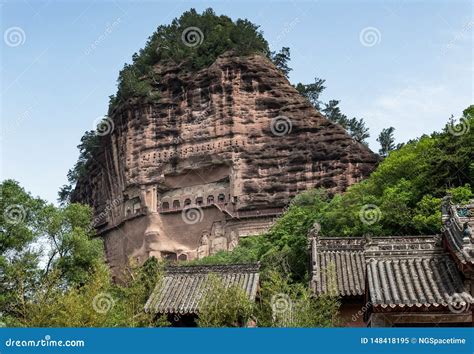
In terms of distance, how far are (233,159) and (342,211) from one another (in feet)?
72.0

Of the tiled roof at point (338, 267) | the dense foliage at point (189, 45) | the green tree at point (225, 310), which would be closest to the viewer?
the green tree at point (225, 310)

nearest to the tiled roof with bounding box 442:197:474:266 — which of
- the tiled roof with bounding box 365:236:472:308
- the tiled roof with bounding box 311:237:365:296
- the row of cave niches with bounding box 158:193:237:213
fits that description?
the tiled roof with bounding box 365:236:472:308

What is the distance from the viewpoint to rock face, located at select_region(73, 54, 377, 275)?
1989 inches

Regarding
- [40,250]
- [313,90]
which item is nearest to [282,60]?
[313,90]

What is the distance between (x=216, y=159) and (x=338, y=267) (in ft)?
113

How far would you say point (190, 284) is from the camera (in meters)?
17.4

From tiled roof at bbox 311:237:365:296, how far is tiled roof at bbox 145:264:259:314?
1.62 metres

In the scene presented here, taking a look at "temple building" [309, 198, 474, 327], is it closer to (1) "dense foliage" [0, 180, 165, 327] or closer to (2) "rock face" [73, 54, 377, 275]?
(1) "dense foliage" [0, 180, 165, 327]

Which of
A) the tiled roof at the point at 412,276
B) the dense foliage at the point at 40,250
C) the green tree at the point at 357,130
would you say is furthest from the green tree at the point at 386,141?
the tiled roof at the point at 412,276

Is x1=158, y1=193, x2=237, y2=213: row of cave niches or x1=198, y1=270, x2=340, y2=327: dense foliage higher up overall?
x1=158, y1=193, x2=237, y2=213: row of cave niches

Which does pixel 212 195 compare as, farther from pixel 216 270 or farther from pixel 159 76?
pixel 216 270

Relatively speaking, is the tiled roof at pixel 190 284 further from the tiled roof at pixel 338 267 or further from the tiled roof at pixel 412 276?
the tiled roof at pixel 412 276

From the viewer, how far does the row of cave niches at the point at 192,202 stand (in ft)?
173

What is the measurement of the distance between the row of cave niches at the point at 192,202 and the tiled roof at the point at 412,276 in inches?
1552
